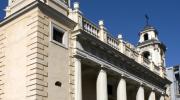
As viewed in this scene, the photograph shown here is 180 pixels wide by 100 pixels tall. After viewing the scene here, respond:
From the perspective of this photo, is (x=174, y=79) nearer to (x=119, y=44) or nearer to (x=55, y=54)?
(x=119, y=44)

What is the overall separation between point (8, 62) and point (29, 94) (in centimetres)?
376

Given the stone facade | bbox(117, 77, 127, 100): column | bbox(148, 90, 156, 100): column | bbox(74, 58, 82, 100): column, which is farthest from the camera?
the stone facade

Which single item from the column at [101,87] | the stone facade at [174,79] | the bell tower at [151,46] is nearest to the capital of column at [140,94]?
the column at [101,87]

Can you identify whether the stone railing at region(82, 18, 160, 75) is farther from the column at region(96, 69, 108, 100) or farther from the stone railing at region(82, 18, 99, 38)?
the column at region(96, 69, 108, 100)

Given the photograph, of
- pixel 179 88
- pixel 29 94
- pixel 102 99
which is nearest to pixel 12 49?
pixel 29 94

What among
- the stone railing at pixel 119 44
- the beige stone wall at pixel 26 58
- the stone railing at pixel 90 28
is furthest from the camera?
the stone railing at pixel 119 44

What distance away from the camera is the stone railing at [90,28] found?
27891 mm

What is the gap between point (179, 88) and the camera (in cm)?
5225

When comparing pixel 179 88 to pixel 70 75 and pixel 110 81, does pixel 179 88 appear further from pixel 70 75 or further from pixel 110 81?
pixel 70 75

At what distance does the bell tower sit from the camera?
140 feet

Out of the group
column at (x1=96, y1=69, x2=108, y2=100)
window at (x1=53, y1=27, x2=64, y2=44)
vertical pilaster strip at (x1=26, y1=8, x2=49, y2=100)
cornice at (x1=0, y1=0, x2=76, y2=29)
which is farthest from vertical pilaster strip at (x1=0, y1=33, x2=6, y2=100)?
column at (x1=96, y1=69, x2=108, y2=100)

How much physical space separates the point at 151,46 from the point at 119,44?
12478mm

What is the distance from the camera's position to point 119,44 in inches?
1262

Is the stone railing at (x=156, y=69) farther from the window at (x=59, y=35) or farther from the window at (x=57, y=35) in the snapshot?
the window at (x=57, y=35)
